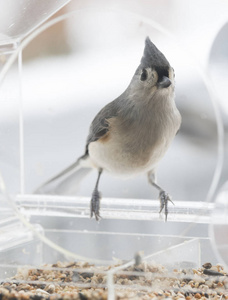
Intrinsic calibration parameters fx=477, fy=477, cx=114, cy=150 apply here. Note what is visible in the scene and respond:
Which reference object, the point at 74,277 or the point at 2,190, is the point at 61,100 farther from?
the point at 74,277

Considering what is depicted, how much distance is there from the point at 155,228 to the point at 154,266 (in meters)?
0.14

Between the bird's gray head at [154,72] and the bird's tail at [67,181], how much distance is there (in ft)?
0.96

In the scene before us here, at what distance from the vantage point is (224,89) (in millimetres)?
1517

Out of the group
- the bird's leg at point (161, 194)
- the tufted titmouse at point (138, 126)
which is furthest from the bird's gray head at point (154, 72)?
the bird's leg at point (161, 194)

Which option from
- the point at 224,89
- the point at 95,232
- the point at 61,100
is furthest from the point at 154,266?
the point at 224,89

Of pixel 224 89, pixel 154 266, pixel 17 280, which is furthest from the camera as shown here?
pixel 224 89

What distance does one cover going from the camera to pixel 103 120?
1049 mm

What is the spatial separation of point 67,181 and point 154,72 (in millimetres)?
443

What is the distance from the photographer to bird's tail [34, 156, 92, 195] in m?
1.20

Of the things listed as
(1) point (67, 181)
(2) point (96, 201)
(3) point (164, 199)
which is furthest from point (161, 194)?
(1) point (67, 181)

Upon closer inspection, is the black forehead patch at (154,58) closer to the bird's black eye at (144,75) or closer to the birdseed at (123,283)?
the bird's black eye at (144,75)

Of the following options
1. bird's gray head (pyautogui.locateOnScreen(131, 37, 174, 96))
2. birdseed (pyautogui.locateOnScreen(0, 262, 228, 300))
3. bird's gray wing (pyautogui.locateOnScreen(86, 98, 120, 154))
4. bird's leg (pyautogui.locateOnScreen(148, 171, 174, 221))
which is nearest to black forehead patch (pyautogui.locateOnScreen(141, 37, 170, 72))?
bird's gray head (pyautogui.locateOnScreen(131, 37, 174, 96))

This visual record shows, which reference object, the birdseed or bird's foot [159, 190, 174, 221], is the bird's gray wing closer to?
bird's foot [159, 190, 174, 221]

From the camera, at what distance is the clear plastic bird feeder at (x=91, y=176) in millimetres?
1000
